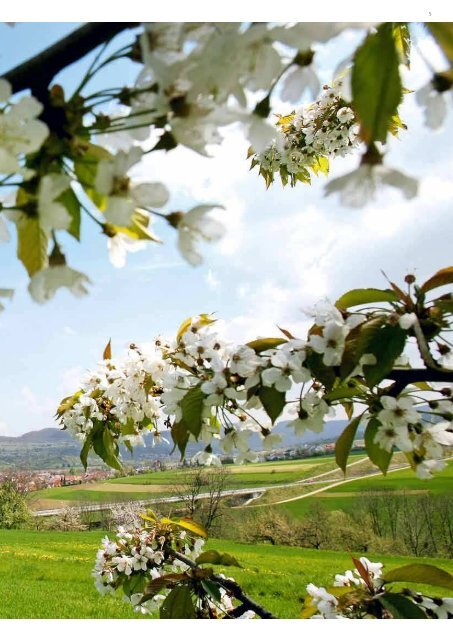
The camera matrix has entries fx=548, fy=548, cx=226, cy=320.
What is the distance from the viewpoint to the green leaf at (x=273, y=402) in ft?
Result: 2.67

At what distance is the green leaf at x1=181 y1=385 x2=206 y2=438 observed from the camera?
89 cm

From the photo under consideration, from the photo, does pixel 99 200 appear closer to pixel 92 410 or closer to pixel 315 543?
pixel 92 410

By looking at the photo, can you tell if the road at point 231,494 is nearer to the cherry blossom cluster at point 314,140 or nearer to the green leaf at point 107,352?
the cherry blossom cluster at point 314,140

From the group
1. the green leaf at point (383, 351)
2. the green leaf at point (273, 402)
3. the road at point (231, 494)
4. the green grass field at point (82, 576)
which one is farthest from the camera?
the road at point (231, 494)

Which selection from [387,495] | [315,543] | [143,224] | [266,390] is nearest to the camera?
[143,224]

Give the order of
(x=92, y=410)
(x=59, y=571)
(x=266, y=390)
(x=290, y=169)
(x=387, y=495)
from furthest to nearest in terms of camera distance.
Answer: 1. (x=387, y=495)
2. (x=59, y=571)
3. (x=290, y=169)
4. (x=92, y=410)
5. (x=266, y=390)

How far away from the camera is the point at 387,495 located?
726 inches

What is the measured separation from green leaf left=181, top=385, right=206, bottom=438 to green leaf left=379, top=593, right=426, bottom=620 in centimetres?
54

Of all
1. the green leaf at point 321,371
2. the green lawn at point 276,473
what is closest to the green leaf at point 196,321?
the green leaf at point 321,371

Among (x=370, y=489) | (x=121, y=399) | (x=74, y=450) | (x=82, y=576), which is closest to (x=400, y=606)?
(x=121, y=399)

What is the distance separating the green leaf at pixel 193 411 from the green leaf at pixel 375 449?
0.27m

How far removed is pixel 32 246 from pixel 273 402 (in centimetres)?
46

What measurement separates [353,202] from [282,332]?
1.67 feet

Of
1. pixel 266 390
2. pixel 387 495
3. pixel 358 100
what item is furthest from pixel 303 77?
pixel 387 495
